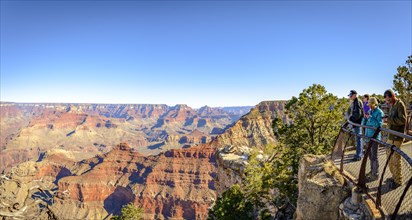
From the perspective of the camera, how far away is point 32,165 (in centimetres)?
17125

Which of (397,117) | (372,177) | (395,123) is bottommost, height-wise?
(372,177)

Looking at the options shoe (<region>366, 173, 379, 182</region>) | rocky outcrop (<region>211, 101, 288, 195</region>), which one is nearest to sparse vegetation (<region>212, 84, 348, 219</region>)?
shoe (<region>366, 173, 379, 182</region>)

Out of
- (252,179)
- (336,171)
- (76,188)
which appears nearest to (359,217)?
(336,171)

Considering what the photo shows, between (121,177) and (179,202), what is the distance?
5196 centimetres

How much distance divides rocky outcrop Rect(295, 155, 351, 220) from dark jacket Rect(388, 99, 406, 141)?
2.45 metres

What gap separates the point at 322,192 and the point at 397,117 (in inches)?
141

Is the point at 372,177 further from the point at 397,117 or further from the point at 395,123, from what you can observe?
the point at 397,117

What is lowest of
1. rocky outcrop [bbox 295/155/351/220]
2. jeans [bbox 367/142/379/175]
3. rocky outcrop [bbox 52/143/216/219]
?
rocky outcrop [bbox 52/143/216/219]

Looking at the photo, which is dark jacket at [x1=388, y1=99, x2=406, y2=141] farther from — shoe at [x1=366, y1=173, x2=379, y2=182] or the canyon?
the canyon

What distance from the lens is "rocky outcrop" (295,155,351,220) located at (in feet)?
31.8

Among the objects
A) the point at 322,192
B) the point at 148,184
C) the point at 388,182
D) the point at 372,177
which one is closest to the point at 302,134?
the point at 322,192

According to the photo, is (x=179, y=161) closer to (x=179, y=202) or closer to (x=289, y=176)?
(x=179, y=202)

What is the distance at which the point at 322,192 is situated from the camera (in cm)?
1005

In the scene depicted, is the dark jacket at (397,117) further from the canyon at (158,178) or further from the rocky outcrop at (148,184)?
the rocky outcrop at (148,184)
